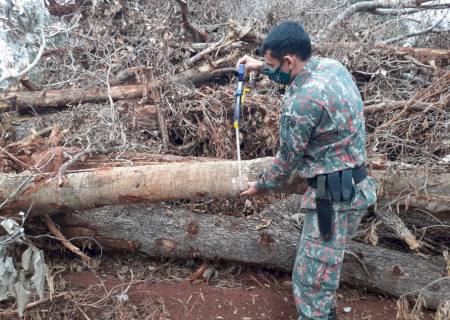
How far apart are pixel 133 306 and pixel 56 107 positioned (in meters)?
2.73

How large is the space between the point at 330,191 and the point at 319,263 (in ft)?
1.47

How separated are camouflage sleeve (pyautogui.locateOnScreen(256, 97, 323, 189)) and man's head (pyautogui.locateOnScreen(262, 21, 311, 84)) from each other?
213mm

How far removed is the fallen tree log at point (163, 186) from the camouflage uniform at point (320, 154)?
325 millimetres

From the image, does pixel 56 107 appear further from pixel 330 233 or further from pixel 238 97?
pixel 330 233

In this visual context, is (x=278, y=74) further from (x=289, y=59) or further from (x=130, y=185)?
(x=130, y=185)

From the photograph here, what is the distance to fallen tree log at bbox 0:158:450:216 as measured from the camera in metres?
2.87

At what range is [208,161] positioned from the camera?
3186 mm

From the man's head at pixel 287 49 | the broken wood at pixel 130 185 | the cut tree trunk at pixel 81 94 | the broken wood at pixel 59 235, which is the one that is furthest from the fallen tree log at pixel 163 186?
the cut tree trunk at pixel 81 94

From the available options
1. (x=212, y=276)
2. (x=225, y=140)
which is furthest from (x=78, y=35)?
(x=212, y=276)

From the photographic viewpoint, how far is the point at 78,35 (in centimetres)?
523

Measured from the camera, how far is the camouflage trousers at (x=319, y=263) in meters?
2.45

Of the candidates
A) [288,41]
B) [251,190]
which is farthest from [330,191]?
[288,41]

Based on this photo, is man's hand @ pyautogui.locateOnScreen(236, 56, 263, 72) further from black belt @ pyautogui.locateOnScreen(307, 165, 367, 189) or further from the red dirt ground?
the red dirt ground

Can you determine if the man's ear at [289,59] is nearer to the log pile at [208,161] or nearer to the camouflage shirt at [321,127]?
the camouflage shirt at [321,127]
